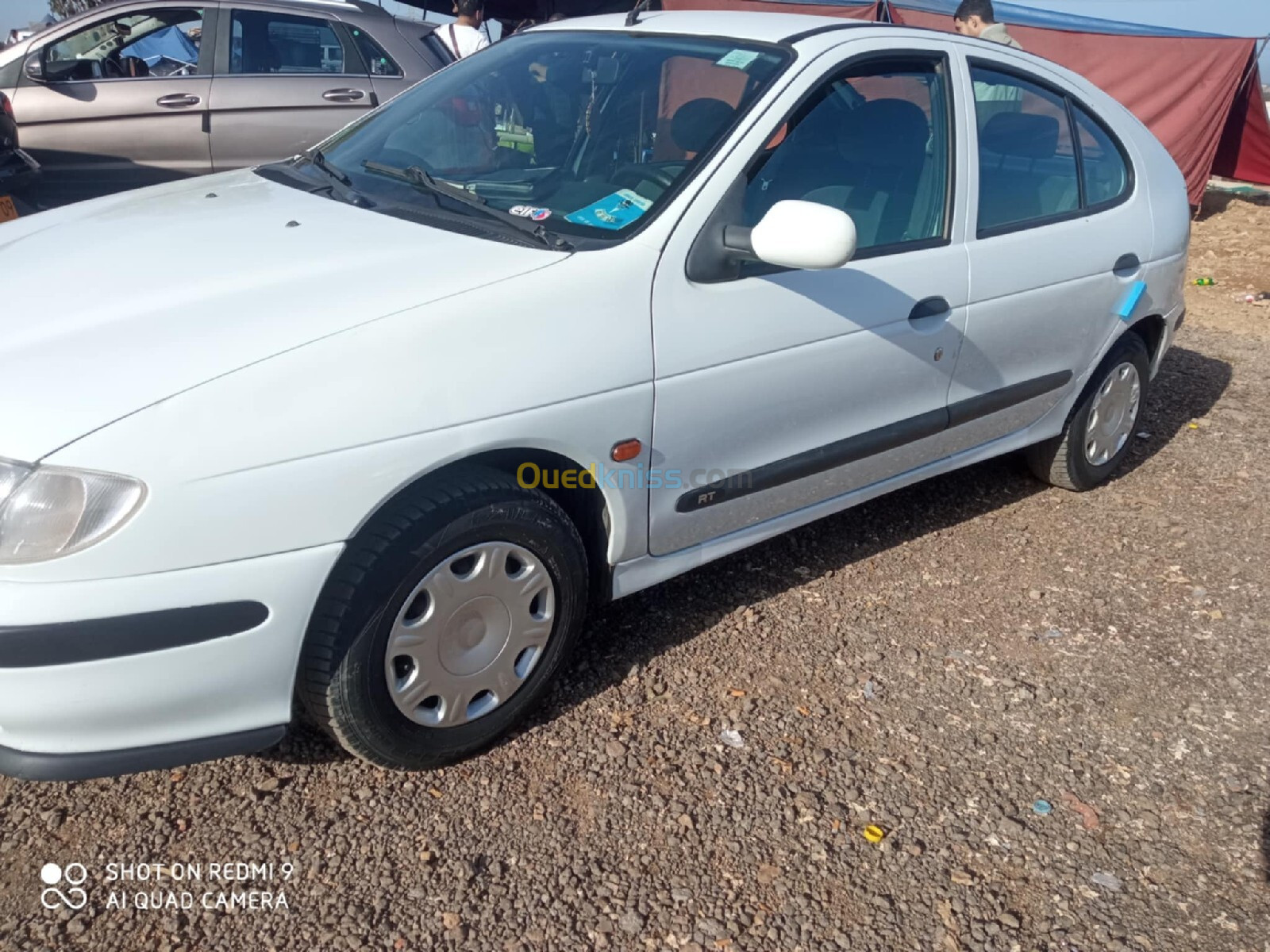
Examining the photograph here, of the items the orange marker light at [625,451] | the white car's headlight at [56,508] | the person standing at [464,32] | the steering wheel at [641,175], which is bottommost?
the orange marker light at [625,451]

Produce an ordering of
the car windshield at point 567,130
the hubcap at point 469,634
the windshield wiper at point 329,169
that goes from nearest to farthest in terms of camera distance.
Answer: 1. the hubcap at point 469,634
2. the car windshield at point 567,130
3. the windshield wiper at point 329,169

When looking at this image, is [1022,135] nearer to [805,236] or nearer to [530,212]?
[805,236]

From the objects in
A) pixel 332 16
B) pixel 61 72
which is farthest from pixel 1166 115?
pixel 61 72

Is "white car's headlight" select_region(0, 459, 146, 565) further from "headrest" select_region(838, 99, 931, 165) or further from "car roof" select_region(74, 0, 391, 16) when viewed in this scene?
"car roof" select_region(74, 0, 391, 16)

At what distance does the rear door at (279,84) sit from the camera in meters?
6.39

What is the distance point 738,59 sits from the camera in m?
2.81

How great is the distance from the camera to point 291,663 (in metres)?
2.01

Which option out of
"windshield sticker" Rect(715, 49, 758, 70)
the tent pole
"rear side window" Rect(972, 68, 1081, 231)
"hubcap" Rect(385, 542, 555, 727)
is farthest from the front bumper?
the tent pole

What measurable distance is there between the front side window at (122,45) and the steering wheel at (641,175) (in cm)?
498

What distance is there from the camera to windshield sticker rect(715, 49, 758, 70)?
278cm

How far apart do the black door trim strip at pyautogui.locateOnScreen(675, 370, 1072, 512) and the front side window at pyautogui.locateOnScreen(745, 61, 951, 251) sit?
547mm

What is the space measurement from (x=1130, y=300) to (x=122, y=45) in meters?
6.00

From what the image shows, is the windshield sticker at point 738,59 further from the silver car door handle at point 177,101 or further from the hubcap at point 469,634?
the silver car door handle at point 177,101

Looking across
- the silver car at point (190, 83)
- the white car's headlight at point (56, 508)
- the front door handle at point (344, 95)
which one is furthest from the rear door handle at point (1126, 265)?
the front door handle at point (344, 95)
